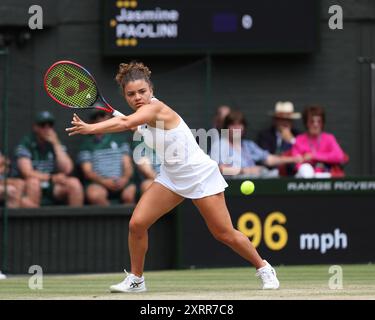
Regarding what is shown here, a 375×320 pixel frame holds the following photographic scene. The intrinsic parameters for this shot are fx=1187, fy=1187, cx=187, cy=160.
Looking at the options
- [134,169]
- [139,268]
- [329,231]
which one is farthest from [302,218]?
[139,268]

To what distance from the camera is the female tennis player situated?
30.4ft

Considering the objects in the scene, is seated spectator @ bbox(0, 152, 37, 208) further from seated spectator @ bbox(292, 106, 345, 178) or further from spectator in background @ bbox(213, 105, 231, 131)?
seated spectator @ bbox(292, 106, 345, 178)

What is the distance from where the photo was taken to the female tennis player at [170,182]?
9.27 metres

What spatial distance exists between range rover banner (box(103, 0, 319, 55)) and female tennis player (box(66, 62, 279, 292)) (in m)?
5.08

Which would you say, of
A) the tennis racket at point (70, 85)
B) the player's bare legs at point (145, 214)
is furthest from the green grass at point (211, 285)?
the tennis racket at point (70, 85)

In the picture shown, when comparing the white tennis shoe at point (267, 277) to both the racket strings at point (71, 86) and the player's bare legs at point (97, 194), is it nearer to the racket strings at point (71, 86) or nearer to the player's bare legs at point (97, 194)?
the racket strings at point (71, 86)

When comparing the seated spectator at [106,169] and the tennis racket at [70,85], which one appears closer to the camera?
the tennis racket at [70,85]

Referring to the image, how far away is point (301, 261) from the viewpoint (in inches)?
533

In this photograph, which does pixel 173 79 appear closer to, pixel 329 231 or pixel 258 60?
pixel 258 60

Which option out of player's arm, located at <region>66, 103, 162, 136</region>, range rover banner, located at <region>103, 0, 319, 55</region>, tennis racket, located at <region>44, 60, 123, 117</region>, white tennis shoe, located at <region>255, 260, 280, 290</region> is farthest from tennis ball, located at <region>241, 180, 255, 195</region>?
player's arm, located at <region>66, 103, 162, 136</region>

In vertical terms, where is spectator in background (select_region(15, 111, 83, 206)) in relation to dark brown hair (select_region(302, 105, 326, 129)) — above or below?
below

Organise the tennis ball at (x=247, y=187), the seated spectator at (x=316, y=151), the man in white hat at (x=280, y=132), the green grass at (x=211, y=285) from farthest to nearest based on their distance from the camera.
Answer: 1. the man in white hat at (x=280, y=132)
2. the seated spectator at (x=316, y=151)
3. the tennis ball at (x=247, y=187)
4. the green grass at (x=211, y=285)

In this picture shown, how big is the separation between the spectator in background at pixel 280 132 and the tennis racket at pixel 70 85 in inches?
195

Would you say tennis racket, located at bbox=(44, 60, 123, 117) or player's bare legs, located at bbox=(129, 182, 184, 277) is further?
tennis racket, located at bbox=(44, 60, 123, 117)
